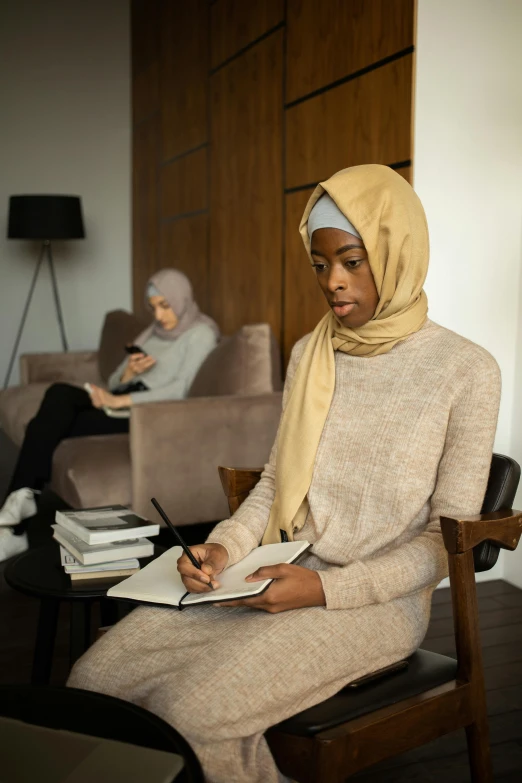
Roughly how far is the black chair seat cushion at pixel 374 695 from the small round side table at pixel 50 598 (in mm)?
627

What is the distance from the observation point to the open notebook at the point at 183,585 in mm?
1388

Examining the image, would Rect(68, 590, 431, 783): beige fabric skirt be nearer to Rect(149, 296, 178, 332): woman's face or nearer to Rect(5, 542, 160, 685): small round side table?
Rect(5, 542, 160, 685): small round side table

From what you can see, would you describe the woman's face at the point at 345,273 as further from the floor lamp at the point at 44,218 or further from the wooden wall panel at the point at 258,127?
the floor lamp at the point at 44,218

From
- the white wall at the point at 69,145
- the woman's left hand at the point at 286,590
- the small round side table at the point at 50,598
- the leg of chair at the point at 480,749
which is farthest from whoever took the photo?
the white wall at the point at 69,145

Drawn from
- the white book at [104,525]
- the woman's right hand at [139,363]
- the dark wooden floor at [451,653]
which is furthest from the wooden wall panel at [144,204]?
the white book at [104,525]

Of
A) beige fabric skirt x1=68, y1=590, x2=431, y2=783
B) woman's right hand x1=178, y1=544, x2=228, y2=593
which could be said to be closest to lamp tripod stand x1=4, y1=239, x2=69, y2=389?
woman's right hand x1=178, y1=544, x2=228, y2=593

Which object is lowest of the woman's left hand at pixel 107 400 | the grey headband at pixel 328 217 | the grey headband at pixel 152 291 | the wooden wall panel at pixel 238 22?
the woman's left hand at pixel 107 400

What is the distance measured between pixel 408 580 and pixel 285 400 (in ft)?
1.73

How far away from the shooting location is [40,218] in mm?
5871

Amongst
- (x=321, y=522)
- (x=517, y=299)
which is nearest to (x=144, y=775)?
(x=321, y=522)

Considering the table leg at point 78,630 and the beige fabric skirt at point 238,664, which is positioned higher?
the beige fabric skirt at point 238,664

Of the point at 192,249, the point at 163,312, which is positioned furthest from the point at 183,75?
the point at 163,312

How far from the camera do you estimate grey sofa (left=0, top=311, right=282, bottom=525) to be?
10.4ft

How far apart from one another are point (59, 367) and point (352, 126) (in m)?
2.85
